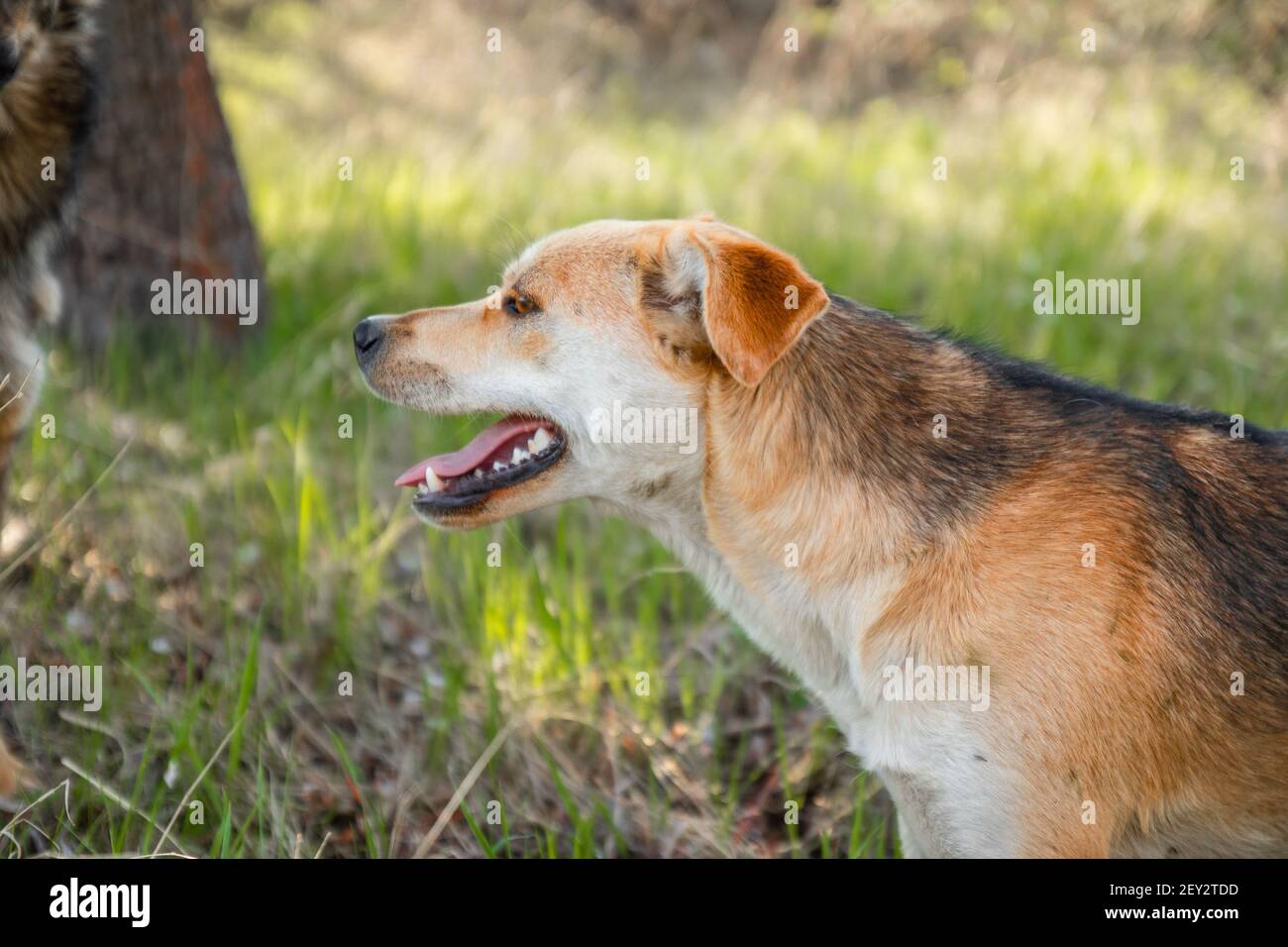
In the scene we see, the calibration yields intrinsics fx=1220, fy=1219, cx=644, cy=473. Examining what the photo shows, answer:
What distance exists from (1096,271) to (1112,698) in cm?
480

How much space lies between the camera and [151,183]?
5.93 m

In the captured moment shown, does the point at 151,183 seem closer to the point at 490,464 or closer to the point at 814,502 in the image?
the point at 490,464

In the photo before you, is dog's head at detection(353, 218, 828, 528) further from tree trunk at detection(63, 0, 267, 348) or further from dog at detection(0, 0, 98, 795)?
tree trunk at detection(63, 0, 267, 348)

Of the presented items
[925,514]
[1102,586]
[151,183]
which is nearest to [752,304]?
[925,514]

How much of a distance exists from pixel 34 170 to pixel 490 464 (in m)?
2.03

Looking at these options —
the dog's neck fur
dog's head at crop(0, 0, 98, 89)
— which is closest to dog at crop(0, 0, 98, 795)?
dog's head at crop(0, 0, 98, 89)

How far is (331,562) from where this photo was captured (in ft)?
14.9

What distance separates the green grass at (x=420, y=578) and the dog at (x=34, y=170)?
0.72 m

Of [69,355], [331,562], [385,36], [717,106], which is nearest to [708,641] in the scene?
[331,562]

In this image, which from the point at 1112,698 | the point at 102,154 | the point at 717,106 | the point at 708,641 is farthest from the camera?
the point at 717,106

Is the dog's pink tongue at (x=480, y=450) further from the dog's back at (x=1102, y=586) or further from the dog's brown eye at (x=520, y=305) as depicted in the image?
the dog's back at (x=1102, y=586)

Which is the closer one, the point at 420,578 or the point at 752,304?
the point at 752,304

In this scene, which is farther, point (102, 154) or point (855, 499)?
point (102, 154)
